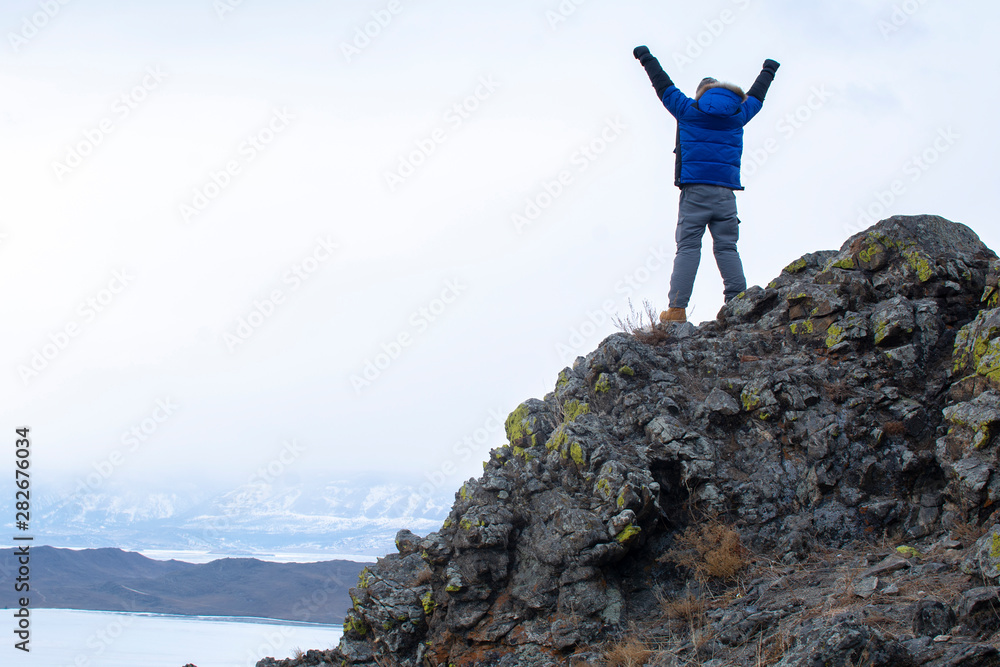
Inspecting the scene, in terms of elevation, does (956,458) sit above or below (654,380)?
below

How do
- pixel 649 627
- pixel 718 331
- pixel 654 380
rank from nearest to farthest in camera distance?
pixel 649 627
pixel 654 380
pixel 718 331

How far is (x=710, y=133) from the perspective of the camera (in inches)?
481

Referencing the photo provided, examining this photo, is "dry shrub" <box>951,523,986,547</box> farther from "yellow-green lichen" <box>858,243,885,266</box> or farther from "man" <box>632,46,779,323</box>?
"man" <box>632,46,779,323</box>

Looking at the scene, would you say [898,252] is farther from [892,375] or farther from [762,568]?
[762,568]

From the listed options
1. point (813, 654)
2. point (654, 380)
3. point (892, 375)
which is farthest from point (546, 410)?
point (813, 654)

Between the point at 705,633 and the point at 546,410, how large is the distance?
4.81 metres

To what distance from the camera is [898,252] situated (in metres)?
11.4

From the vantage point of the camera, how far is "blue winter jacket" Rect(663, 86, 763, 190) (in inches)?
472

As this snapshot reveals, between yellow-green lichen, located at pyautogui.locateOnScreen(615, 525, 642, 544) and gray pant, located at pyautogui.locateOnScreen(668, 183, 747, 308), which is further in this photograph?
gray pant, located at pyautogui.locateOnScreen(668, 183, 747, 308)

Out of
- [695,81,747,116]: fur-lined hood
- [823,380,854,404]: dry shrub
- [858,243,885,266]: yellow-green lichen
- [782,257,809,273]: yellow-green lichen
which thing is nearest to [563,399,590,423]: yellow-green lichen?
[823,380,854,404]: dry shrub

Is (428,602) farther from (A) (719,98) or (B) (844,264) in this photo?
(A) (719,98)

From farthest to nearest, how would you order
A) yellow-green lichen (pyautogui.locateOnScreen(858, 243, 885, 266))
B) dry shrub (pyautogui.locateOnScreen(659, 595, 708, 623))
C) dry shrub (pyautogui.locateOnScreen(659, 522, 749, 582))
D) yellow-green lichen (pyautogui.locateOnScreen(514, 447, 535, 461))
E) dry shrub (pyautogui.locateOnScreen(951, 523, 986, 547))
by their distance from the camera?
yellow-green lichen (pyautogui.locateOnScreen(858, 243, 885, 266))
yellow-green lichen (pyautogui.locateOnScreen(514, 447, 535, 461))
dry shrub (pyautogui.locateOnScreen(659, 522, 749, 582))
dry shrub (pyautogui.locateOnScreen(659, 595, 708, 623))
dry shrub (pyautogui.locateOnScreen(951, 523, 986, 547))

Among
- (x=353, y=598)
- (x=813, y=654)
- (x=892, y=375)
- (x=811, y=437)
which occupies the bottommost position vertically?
(x=813, y=654)

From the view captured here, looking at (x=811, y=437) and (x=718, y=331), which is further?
(x=718, y=331)
